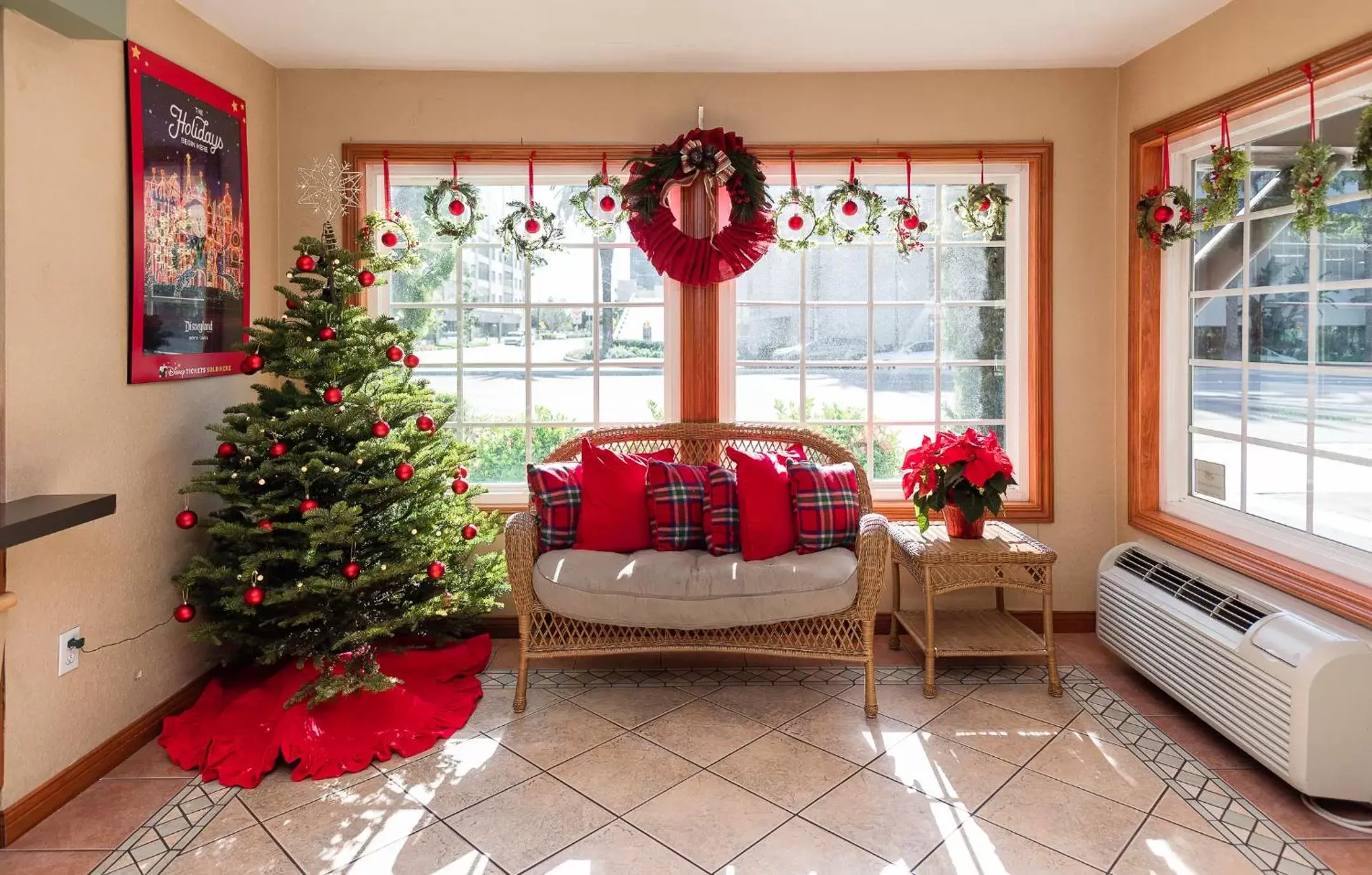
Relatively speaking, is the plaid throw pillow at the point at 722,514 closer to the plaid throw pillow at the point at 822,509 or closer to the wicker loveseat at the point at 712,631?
the wicker loveseat at the point at 712,631

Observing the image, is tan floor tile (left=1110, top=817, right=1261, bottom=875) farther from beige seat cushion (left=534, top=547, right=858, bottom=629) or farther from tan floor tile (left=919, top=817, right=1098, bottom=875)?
beige seat cushion (left=534, top=547, right=858, bottom=629)

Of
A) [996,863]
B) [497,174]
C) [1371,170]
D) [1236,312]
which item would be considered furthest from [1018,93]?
[996,863]

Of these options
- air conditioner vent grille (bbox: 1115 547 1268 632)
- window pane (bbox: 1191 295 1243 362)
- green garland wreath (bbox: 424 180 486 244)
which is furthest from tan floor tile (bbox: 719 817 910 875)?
green garland wreath (bbox: 424 180 486 244)

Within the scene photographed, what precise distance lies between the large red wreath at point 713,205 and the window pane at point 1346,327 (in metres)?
2.03

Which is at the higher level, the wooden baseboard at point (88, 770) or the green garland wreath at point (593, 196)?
the green garland wreath at point (593, 196)

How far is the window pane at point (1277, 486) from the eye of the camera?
9.39 feet

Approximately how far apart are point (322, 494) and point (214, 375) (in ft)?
2.45

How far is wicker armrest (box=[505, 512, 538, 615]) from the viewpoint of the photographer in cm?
300

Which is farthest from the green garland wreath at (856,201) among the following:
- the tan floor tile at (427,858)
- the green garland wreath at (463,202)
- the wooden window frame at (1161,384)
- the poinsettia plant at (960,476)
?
the tan floor tile at (427,858)

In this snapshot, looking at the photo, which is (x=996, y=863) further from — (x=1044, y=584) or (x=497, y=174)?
(x=497, y=174)

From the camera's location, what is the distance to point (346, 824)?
229 centimetres

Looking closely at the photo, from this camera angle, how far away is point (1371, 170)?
2.31m

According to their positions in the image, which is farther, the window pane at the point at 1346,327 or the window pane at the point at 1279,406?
the window pane at the point at 1279,406

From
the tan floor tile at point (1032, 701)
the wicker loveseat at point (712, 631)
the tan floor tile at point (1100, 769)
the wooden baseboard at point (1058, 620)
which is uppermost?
the wicker loveseat at point (712, 631)
